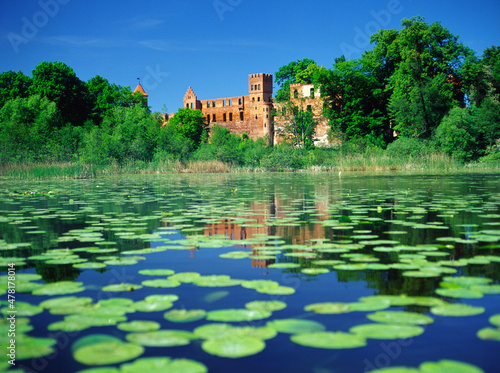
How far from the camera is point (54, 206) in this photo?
20.6 feet

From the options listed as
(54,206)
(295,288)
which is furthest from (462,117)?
(295,288)

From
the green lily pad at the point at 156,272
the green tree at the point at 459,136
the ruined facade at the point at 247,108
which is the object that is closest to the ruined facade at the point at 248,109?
the ruined facade at the point at 247,108

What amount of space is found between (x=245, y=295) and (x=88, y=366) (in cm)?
81

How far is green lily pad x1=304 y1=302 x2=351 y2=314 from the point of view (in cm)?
172

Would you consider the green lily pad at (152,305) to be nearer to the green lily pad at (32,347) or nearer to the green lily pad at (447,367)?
the green lily pad at (32,347)

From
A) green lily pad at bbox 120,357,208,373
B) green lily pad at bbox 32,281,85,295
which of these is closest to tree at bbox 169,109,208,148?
green lily pad at bbox 32,281,85,295

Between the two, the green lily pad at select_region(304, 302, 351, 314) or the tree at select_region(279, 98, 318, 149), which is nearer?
the green lily pad at select_region(304, 302, 351, 314)

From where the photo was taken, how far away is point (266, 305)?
1798 millimetres

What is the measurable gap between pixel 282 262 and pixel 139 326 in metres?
1.18

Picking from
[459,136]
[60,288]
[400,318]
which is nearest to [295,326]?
[400,318]

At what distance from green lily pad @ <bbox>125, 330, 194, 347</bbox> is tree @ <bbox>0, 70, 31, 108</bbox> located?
46.7 metres

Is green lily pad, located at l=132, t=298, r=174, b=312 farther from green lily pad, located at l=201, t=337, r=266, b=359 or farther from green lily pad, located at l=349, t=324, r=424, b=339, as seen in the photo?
green lily pad, located at l=349, t=324, r=424, b=339

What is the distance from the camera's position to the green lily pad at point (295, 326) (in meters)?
1.52

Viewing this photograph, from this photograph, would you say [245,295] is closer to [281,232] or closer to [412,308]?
[412,308]
